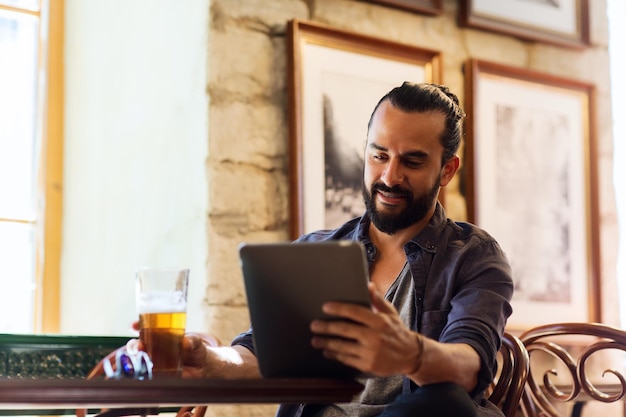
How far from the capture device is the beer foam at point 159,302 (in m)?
1.65

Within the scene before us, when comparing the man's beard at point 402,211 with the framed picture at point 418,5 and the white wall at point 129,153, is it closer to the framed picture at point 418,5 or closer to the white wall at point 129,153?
the white wall at point 129,153

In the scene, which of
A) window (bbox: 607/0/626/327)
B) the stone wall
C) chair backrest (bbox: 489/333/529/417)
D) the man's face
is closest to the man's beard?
the man's face

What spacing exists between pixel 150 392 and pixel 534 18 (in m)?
2.88

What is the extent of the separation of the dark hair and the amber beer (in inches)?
36.0

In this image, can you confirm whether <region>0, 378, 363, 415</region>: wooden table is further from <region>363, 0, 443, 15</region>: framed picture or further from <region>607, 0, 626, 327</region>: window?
<region>607, 0, 626, 327</region>: window

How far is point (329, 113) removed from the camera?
322cm

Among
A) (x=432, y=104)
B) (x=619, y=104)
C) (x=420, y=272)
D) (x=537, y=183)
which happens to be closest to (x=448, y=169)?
(x=432, y=104)

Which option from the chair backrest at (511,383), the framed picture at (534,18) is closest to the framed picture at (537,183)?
the framed picture at (534,18)

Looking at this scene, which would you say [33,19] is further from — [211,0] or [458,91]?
[458,91]

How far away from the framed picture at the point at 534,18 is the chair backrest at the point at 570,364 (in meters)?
1.18

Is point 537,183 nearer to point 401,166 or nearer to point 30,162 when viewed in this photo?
point 401,166

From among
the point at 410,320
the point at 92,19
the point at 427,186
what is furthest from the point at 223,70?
the point at 410,320

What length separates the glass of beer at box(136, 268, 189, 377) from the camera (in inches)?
64.4

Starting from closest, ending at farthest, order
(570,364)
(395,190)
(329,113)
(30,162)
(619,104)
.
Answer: (395,190), (570,364), (329,113), (30,162), (619,104)
